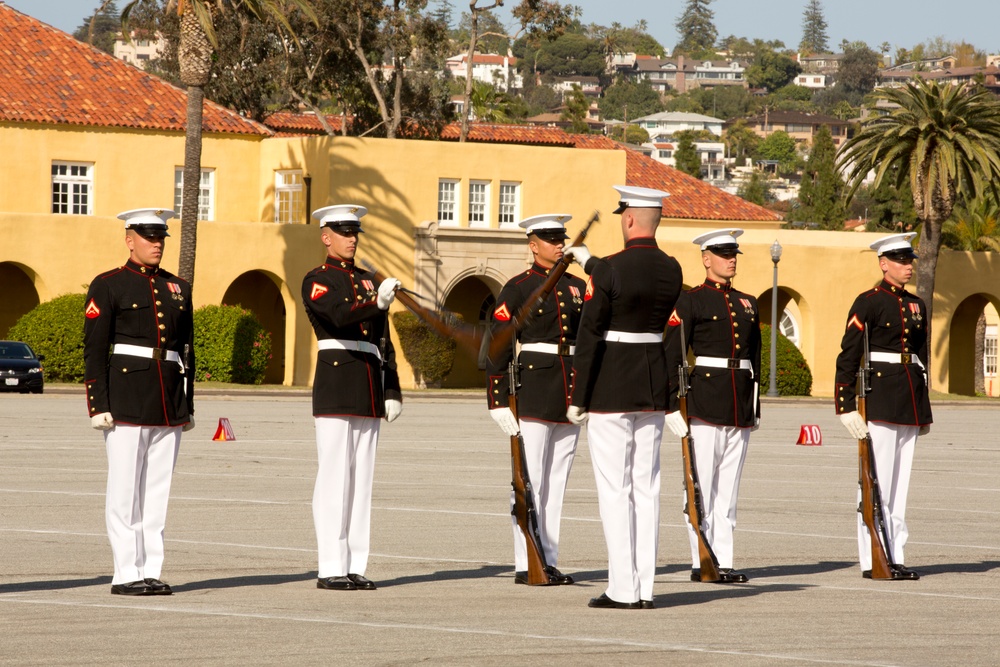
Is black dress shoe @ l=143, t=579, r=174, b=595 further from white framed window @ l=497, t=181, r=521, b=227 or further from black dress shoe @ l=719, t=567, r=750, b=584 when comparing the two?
white framed window @ l=497, t=181, r=521, b=227

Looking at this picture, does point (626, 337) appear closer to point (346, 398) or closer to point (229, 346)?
point (346, 398)

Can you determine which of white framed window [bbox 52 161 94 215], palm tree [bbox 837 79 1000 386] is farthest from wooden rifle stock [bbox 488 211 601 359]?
palm tree [bbox 837 79 1000 386]

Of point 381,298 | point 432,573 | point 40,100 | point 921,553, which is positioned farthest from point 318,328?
point 40,100

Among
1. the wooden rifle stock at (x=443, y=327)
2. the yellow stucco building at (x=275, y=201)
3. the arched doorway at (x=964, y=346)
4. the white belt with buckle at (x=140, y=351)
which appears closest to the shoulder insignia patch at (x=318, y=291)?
the wooden rifle stock at (x=443, y=327)

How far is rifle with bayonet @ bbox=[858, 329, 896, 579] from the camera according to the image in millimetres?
10773

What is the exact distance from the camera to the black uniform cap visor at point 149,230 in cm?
995

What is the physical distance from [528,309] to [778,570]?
2.70 metres

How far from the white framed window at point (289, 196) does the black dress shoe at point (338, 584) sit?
121 feet

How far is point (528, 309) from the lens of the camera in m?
10.3

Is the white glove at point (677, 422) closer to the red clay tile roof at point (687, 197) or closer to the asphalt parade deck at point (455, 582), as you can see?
the asphalt parade deck at point (455, 582)

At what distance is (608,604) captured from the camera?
30.5 ft

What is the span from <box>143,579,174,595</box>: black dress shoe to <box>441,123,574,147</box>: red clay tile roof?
1965 inches

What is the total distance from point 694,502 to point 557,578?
3.45 feet

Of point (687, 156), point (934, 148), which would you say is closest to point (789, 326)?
point (934, 148)
